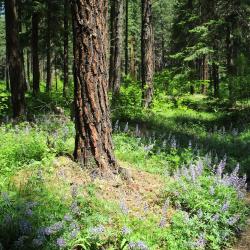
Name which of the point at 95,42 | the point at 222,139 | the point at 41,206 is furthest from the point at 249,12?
the point at 41,206

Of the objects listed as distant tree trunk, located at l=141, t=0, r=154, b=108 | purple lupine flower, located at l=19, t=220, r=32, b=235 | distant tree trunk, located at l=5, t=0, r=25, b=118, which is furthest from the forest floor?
distant tree trunk, located at l=141, t=0, r=154, b=108

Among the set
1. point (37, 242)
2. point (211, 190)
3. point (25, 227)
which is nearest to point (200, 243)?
point (211, 190)

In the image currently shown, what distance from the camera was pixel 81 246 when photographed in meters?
5.18

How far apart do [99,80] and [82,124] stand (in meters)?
0.77

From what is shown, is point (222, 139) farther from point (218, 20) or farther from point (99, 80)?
point (218, 20)

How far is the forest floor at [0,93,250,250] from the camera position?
17.1 feet

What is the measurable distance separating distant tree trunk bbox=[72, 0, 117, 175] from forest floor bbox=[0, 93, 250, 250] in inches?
14.7

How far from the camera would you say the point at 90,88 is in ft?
22.3

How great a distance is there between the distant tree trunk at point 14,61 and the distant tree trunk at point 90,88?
7.04 m

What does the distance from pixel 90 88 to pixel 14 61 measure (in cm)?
773

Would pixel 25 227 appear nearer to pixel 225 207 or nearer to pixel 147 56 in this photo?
pixel 225 207

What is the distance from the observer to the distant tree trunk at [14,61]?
1345 centimetres

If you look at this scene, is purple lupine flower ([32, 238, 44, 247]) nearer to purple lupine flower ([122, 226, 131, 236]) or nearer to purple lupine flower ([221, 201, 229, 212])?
purple lupine flower ([122, 226, 131, 236])

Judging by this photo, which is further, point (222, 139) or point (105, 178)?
point (222, 139)
